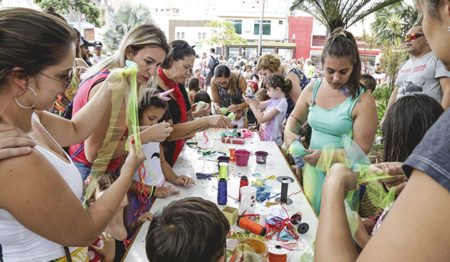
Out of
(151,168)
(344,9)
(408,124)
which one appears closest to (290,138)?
(408,124)

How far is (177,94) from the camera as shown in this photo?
106 inches

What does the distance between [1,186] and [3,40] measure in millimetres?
454

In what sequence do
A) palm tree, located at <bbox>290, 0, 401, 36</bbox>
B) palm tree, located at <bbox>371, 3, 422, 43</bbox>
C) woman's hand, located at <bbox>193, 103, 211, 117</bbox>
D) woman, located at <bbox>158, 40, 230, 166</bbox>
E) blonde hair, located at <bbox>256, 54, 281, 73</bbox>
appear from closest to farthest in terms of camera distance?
1. woman, located at <bbox>158, 40, 230, 166</bbox>
2. woman's hand, located at <bbox>193, 103, 211, 117</bbox>
3. blonde hair, located at <bbox>256, 54, 281, 73</bbox>
4. palm tree, located at <bbox>290, 0, 401, 36</bbox>
5. palm tree, located at <bbox>371, 3, 422, 43</bbox>

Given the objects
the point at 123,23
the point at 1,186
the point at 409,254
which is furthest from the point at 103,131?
the point at 123,23

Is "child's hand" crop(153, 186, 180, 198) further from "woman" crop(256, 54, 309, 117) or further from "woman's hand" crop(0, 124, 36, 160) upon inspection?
"woman" crop(256, 54, 309, 117)

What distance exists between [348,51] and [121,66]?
5.46 ft

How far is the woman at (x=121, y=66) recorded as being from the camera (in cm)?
A: 173

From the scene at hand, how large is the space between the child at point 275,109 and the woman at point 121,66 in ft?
7.14

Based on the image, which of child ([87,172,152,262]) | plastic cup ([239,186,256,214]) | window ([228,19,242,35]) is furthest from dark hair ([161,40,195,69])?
window ([228,19,242,35])

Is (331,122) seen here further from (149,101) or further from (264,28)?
(264,28)

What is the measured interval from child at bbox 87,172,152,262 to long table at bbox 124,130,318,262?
208mm

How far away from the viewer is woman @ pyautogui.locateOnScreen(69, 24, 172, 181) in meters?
1.73

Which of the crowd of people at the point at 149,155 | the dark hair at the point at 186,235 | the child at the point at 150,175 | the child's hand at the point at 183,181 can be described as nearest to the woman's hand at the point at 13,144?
the crowd of people at the point at 149,155

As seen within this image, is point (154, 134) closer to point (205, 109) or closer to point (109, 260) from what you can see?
point (109, 260)
